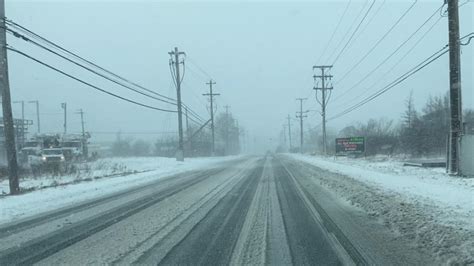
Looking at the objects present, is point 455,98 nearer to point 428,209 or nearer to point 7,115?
point 428,209

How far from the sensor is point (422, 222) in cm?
1012

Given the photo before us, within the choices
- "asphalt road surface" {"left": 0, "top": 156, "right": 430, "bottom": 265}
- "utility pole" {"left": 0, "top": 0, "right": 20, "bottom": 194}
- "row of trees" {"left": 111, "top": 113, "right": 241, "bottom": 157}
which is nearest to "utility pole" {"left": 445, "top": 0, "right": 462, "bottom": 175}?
"asphalt road surface" {"left": 0, "top": 156, "right": 430, "bottom": 265}

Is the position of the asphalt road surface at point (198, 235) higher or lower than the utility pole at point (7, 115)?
lower

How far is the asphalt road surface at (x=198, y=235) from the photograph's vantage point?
7.61 meters

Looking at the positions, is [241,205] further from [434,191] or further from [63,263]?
[63,263]

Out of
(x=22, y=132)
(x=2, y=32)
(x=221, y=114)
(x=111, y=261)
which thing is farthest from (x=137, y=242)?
(x=221, y=114)

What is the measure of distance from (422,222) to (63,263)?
680 cm

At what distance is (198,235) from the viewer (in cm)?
945

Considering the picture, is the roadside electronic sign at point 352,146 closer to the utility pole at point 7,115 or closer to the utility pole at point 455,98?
the utility pole at point 455,98

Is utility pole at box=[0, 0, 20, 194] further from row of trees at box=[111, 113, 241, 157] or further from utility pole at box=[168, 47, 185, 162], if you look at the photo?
row of trees at box=[111, 113, 241, 157]

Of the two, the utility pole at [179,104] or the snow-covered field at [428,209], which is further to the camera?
the utility pole at [179,104]

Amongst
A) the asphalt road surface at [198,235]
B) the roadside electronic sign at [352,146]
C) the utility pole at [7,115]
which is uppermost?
the utility pole at [7,115]

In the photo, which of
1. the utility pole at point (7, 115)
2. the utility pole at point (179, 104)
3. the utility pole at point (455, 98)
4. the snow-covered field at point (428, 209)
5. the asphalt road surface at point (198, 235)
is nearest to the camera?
the asphalt road surface at point (198, 235)

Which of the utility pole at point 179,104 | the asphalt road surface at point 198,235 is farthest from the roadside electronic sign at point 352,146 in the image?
the asphalt road surface at point 198,235
